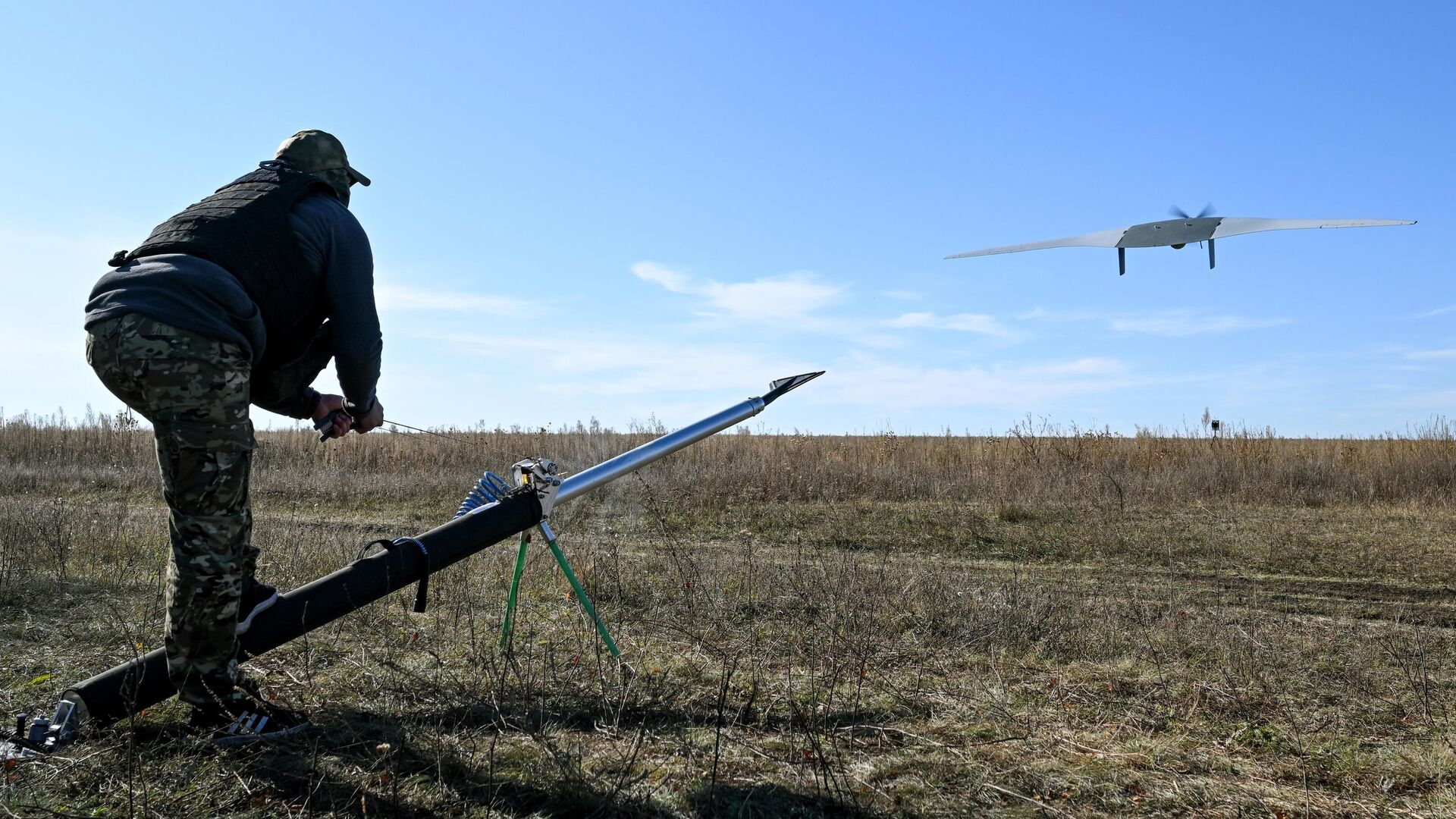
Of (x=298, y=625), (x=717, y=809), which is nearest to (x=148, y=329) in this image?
(x=298, y=625)

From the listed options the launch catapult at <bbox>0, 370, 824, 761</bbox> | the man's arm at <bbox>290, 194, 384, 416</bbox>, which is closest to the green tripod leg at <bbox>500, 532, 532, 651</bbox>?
the launch catapult at <bbox>0, 370, 824, 761</bbox>

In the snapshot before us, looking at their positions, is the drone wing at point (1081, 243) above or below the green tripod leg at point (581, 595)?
above

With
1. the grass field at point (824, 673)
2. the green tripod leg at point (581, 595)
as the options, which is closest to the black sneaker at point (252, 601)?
the grass field at point (824, 673)

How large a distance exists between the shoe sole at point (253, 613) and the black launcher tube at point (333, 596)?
0.01m

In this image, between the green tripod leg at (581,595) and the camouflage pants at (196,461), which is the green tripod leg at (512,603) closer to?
the green tripod leg at (581,595)

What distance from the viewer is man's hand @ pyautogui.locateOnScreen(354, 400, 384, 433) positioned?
12.9 feet

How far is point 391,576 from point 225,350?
116cm

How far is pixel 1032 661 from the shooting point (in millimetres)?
5227

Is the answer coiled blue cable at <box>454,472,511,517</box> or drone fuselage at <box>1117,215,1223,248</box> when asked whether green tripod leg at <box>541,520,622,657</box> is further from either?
drone fuselage at <box>1117,215,1223,248</box>

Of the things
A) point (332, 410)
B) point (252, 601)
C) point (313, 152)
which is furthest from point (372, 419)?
point (313, 152)

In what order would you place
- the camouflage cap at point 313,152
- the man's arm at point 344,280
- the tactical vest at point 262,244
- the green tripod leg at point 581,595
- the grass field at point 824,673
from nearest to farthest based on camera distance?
1. the grass field at point 824,673
2. the tactical vest at point 262,244
3. the man's arm at point 344,280
4. the camouflage cap at point 313,152
5. the green tripod leg at point 581,595

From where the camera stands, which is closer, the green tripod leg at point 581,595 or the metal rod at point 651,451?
the green tripod leg at point 581,595

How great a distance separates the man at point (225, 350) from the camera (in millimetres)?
3283

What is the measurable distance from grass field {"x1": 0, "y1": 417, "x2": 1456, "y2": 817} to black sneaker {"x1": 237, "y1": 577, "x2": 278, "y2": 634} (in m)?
0.46
